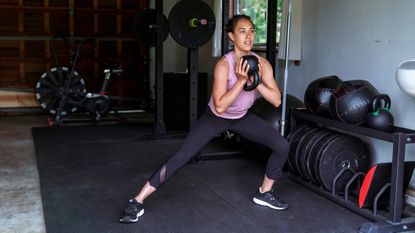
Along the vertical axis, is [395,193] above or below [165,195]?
above

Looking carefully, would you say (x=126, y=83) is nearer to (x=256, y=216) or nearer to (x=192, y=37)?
(x=192, y=37)

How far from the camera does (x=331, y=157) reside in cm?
331

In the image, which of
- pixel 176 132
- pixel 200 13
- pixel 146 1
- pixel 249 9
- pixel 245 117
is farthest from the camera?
pixel 146 1

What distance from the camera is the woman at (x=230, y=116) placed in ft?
9.19

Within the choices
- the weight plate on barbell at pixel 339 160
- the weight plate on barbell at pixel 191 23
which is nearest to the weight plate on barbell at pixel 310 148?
the weight plate on barbell at pixel 339 160

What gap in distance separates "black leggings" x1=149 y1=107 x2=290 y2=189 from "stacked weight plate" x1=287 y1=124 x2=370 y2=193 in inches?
17.6

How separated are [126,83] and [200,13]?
3907mm

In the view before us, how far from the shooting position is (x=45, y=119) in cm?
686

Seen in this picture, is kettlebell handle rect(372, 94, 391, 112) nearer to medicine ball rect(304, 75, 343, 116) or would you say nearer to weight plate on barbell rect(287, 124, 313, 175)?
medicine ball rect(304, 75, 343, 116)

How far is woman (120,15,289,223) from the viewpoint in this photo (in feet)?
9.19

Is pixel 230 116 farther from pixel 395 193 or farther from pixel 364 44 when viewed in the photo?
pixel 364 44

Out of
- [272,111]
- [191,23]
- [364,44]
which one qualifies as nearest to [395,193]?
[364,44]

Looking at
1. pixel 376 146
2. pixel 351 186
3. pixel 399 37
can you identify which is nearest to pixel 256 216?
pixel 351 186

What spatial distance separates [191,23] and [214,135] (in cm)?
167
